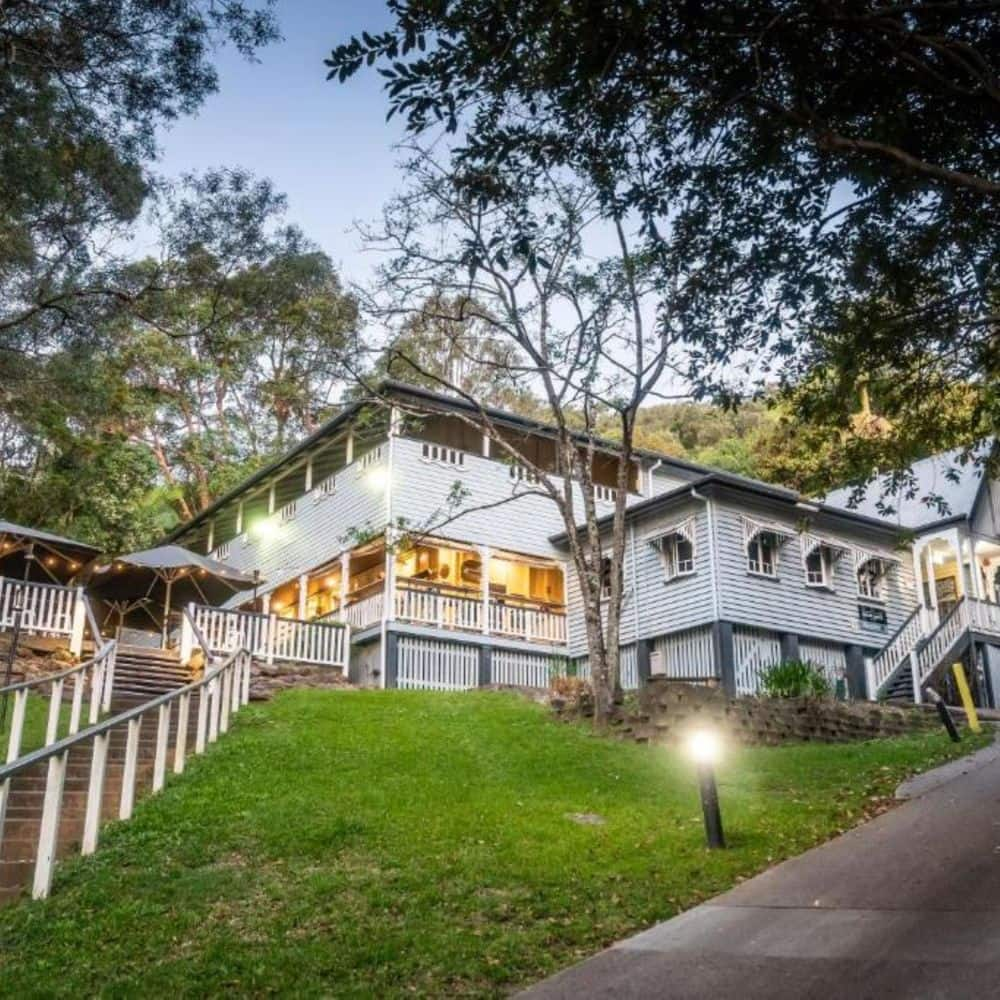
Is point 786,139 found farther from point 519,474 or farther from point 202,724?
point 519,474

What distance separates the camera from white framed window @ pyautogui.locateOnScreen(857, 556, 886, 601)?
23812 millimetres

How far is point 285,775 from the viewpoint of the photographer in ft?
36.6

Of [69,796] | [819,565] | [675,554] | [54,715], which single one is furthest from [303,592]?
[69,796]

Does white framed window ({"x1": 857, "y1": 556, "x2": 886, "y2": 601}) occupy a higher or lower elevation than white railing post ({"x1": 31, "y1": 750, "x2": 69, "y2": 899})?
higher

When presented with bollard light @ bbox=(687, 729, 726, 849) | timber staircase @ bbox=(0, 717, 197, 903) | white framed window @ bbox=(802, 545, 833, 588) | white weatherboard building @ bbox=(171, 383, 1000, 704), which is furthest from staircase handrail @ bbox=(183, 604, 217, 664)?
white framed window @ bbox=(802, 545, 833, 588)

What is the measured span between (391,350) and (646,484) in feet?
37.5

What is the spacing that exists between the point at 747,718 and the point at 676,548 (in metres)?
7.45

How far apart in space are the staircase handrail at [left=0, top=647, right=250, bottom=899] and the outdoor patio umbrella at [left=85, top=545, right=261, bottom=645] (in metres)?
6.26

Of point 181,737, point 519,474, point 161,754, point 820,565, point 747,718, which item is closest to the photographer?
point 161,754

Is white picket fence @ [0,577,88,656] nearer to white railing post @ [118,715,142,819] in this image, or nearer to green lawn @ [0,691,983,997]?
green lawn @ [0,691,983,997]

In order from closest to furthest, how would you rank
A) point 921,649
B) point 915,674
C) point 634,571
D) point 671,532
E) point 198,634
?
point 198,634, point 915,674, point 921,649, point 671,532, point 634,571

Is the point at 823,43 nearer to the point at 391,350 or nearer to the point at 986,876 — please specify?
the point at 986,876

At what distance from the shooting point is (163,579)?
21.9m

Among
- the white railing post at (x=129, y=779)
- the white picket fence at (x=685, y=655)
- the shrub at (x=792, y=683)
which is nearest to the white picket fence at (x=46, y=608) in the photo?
the white railing post at (x=129, y=779)
